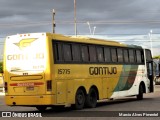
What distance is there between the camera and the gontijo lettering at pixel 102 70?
2186cm

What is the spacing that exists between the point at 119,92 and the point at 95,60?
3.48 meters

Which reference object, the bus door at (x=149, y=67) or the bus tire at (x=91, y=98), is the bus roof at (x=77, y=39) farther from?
the bus door at (x=149, y=67)

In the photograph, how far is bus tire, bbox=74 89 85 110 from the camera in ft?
66.0

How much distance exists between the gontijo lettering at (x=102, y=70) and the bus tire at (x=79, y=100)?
141 cm

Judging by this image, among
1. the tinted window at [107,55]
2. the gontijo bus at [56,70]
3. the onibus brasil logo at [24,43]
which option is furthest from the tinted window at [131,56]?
the onibus brasil logo at [24,43]

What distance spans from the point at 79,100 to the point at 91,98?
4.58 feet

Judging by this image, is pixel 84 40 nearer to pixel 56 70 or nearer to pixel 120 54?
pixel 56 70

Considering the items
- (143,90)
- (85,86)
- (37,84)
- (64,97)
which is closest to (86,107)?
(85,86)

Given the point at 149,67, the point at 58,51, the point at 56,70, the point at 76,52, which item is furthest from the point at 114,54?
the point at 56,70

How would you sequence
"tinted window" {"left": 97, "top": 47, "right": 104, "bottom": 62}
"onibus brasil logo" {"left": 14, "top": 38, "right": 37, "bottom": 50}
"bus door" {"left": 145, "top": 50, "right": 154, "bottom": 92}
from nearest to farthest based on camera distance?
"onibus brasil logo" {"left": 14, "top": 38, "right": 37, "bottom": 50} < "tinted window" {"left": 97, "top": 47, "right": 104, "bottom": 62} < "bus door" {"left": 145, "top": 50, "right": 154, "bottom": 92}

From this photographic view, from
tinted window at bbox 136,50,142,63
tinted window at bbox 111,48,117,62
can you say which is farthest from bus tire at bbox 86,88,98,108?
tinted window at bbox 136,50,142,63

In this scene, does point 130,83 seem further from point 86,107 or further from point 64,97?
point 64,97

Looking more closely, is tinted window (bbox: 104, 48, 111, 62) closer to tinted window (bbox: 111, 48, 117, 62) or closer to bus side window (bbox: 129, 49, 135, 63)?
tinted window (bbox: 111, 48, 117, 62)

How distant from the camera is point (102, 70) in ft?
75.0
